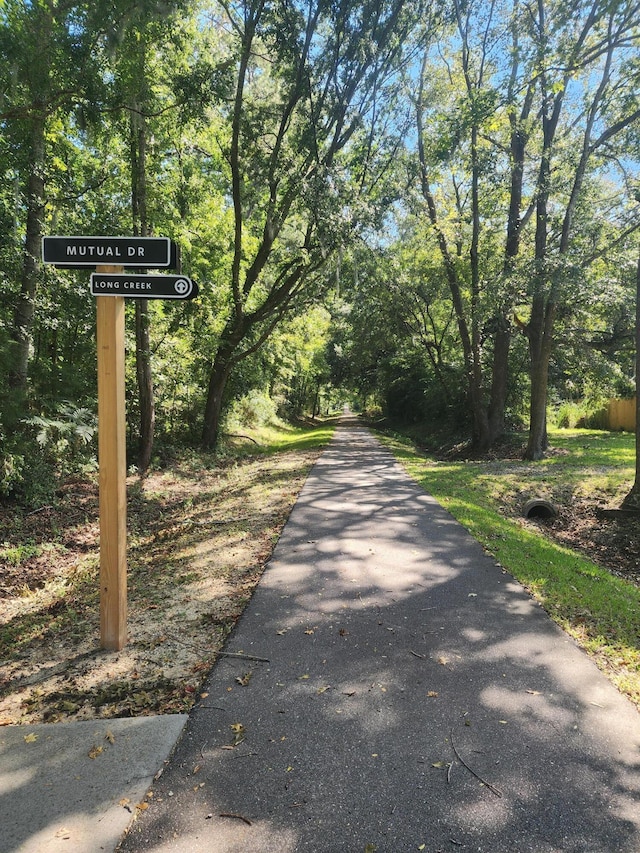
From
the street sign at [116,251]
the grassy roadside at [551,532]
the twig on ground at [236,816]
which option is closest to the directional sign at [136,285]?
the street sign at [116,251]

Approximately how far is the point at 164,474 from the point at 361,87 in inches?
378

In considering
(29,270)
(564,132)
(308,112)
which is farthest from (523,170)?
(29,270)

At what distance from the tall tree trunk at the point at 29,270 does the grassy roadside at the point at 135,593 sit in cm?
221

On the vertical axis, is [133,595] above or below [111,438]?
below

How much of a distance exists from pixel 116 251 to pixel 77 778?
326 cm

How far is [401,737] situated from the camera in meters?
2.89

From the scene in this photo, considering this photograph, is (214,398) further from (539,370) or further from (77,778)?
(77,778)

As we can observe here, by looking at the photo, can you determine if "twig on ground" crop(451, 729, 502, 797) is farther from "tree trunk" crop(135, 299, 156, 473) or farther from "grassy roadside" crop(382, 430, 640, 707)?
"tree trunk" crop(135, 299, 156, 473)

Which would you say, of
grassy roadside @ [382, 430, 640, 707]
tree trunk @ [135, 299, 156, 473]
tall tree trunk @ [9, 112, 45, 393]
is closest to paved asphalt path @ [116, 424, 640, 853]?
grassy roadside @ [382, 430, 640, 707]

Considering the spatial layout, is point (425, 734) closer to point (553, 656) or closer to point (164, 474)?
point (553, 656)

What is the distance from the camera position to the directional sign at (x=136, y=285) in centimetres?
376

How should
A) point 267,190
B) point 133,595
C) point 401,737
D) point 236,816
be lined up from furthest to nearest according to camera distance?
point 267,190 < point 133,595 < point 401,737 < point 236,816

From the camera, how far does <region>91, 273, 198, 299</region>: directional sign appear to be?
3760 mm

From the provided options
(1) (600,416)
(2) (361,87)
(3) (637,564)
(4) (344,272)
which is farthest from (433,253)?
(3) (637,564)
